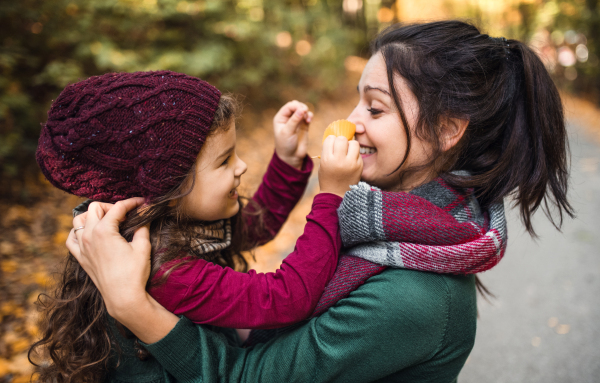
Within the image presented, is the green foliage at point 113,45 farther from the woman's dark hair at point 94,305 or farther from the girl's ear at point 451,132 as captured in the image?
the girl's ear at point 451,132

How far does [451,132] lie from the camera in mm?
1681

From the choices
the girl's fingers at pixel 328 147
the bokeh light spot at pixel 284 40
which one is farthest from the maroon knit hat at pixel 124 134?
the bokeh light spot at pixel 284 40

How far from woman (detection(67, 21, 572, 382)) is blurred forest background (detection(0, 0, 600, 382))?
0.49 metres

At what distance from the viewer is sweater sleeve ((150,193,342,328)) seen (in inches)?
54.2

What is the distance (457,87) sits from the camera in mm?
1623

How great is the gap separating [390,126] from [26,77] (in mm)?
5774

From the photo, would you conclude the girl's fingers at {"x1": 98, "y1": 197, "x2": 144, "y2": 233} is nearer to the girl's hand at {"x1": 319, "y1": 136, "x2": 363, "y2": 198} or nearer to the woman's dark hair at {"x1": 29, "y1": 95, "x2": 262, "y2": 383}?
the woman's dark hair at {"x1": 29, "y1": 95, "x2": 262, "y2": 383}

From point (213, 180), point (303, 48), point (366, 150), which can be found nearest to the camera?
point (213, 180)

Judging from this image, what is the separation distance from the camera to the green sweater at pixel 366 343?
130 cm

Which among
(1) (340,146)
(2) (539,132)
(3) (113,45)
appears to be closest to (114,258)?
(1) (340,146)

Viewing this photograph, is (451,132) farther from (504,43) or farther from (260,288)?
(260,288)

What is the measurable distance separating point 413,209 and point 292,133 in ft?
3.19

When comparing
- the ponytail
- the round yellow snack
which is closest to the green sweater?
the ponytail

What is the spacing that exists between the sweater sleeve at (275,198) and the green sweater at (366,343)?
82 cm
